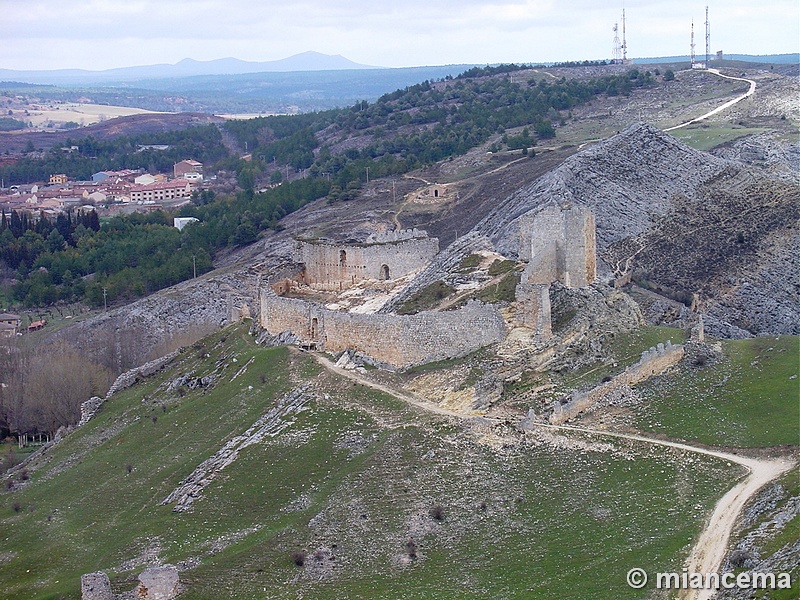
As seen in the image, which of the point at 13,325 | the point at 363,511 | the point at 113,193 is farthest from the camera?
the point at 113,193

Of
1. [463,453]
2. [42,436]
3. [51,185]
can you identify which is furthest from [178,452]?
[51,185]

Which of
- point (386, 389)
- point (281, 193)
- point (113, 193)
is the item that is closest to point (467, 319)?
point (386, 389)

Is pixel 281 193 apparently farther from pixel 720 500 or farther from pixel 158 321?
pixel 720 500

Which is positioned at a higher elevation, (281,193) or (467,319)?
(467,319)

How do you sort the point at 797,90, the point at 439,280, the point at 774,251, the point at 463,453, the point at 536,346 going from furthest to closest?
1. the point at 797,90
2. the point at 774,251
3. the point at 439,280
4. the point at 536,346
5. the point at 463,453

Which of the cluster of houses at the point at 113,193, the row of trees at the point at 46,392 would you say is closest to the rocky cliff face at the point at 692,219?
the row of trees at the point at 46,392

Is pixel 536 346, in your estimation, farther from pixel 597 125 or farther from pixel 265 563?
pixel 597 125
